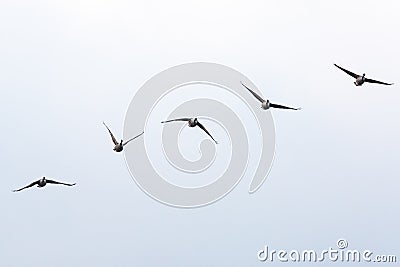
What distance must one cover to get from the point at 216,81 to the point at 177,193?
9443mm

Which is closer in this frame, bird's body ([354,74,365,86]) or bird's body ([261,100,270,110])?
bird's body ([354,74,365,86])

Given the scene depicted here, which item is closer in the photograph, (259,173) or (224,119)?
(224,119)

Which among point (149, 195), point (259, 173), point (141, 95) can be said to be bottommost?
point (149, 195)

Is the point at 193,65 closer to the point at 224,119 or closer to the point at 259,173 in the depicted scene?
the point at 224,119

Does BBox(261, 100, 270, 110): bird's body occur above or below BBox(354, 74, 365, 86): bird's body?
below

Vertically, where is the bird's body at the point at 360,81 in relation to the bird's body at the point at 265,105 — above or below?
above

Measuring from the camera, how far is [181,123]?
173 ft

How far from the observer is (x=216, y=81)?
175 feet

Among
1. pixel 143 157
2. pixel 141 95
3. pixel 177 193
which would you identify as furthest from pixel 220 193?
pixel 141 95

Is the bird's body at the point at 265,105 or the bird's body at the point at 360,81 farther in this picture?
the bird's body at the point at 265,105

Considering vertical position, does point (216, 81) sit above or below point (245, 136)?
above

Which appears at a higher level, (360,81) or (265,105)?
(360,81)

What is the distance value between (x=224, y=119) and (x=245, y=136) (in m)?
2.41

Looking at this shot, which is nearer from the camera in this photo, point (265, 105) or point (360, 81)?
point (360, 81)
